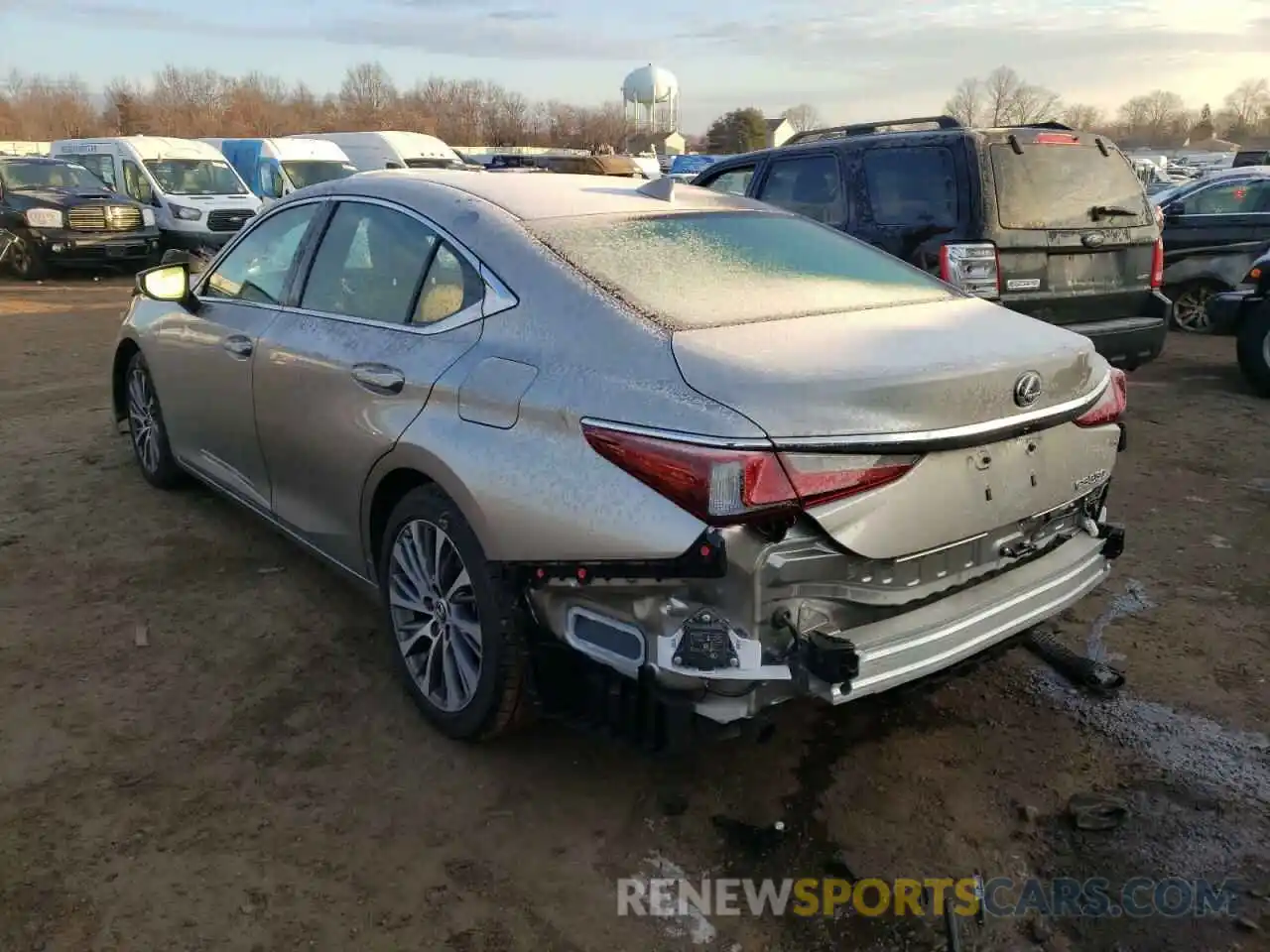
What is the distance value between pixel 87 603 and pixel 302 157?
17555mm

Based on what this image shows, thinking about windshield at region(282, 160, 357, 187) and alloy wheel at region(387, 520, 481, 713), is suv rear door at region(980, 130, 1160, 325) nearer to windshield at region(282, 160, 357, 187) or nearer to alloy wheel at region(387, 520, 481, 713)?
alloy wheel at region(387, 520, 481, 713)

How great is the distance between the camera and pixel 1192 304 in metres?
10.8

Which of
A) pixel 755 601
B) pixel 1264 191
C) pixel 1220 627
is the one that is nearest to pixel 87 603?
pixel 755 601

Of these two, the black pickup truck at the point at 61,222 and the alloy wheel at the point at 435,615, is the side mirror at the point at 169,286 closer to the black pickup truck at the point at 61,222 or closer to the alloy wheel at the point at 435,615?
the alloy wheel at the point at 435,615

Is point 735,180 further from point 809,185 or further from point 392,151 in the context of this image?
point 392,151

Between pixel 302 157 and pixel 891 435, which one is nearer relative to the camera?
pixel 891 435

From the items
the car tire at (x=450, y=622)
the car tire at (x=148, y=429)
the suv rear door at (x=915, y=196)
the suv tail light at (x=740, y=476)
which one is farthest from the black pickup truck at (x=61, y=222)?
the suv tail light at (x=740, y=476)

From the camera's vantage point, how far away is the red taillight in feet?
9.73

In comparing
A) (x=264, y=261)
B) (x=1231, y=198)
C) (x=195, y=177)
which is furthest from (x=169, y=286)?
(x=195, y=177)

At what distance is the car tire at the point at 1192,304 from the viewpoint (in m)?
10.6

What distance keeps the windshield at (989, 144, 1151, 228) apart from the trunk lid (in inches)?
141

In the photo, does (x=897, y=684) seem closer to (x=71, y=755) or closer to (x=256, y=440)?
(x=71, y=755)

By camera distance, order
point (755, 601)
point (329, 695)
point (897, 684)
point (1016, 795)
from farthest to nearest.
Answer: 1. point (329, 695)
2. point (1016, 795)
3. point (897, 684)
4. point (755, 601)

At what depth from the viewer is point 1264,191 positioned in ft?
34.9
